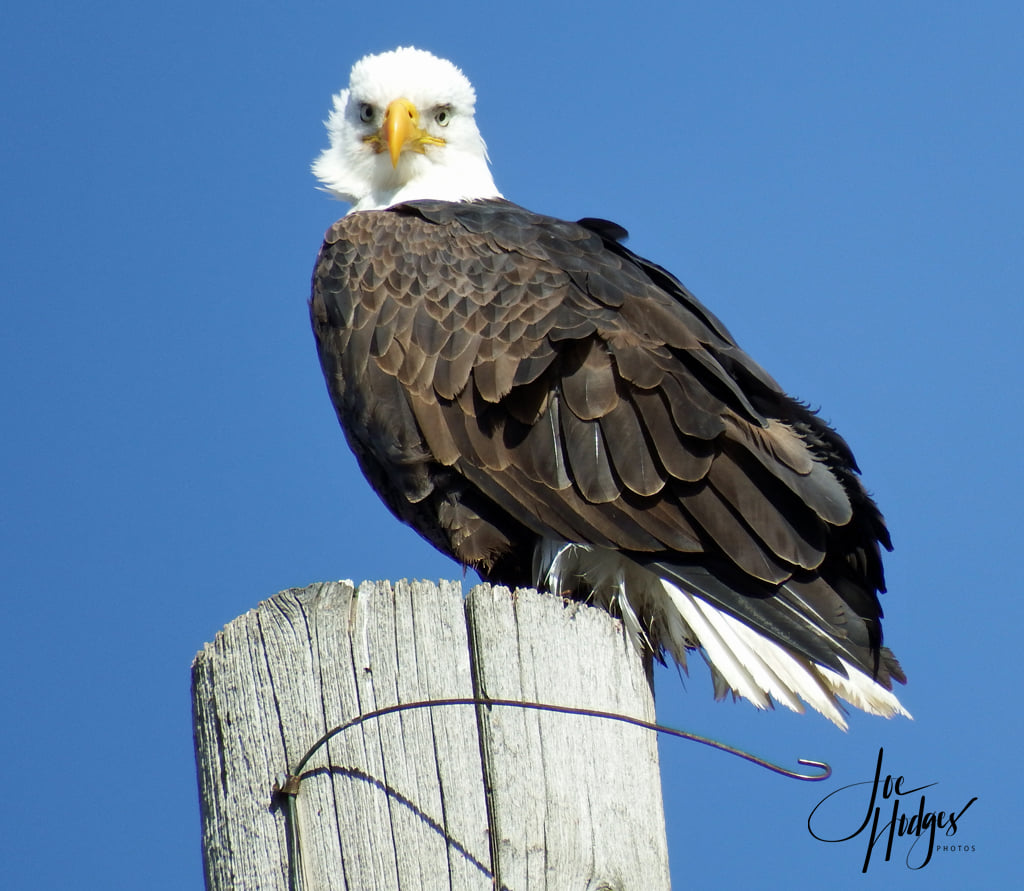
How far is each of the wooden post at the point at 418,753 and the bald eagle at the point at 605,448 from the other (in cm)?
103

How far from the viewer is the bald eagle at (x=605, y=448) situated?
3537 mm

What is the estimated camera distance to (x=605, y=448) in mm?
3662

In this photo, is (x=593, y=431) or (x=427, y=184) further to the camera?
(x=427, y=184)

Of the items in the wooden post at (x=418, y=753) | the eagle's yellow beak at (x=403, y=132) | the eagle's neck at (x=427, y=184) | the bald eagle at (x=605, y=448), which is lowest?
the wooden post at (x=418, y=753)

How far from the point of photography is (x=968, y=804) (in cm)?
353

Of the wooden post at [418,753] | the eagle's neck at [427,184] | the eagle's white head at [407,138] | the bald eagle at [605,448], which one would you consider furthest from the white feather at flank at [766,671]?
the eagle's white head at [407,138]

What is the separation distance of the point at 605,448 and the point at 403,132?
2.38 metres

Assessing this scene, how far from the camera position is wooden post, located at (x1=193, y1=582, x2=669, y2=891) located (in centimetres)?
232

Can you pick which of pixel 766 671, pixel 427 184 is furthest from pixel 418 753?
pixel 427 184

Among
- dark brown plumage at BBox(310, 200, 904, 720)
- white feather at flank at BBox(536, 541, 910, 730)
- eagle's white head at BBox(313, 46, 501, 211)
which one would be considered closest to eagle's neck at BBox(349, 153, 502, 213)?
eagle's white head at BBox(313, 46, 501, 211)

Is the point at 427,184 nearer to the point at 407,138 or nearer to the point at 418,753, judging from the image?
the point at 407,138

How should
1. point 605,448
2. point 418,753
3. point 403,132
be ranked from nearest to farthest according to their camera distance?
point 418,753, point 605,448, point 403,132

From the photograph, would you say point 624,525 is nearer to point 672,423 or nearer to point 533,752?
point 672,423

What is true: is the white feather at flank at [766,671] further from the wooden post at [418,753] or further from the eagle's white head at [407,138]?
the eagle's white head at [407,138]
